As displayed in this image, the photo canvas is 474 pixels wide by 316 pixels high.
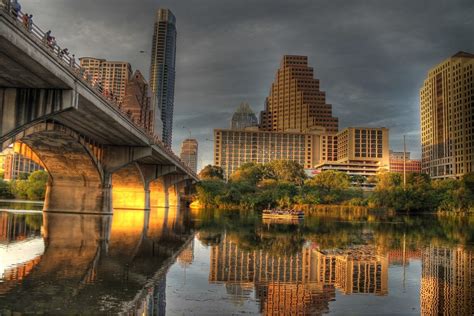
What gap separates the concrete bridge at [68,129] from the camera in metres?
22.4

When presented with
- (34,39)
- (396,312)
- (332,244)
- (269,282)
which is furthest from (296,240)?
(34,39)

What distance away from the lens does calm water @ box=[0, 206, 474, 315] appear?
12.6 m

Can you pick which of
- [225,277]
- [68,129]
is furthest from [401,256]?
[68,129]

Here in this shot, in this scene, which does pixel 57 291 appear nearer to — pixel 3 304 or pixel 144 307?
pixel 3 304

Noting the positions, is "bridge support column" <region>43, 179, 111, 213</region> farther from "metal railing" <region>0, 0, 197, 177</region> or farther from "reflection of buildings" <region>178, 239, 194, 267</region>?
"reflection of buildings" <region>178, 239, 194, 267</region>

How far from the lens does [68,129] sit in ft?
138

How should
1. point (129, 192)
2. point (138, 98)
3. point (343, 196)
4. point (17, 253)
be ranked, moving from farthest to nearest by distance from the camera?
point (138, 98), point (343, 196), point (129, 192), point (17, 253)

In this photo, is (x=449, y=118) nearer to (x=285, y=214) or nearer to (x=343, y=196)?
(x=343, y=196)

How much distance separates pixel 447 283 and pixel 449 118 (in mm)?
176423

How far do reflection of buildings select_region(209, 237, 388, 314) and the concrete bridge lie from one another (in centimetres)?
1379

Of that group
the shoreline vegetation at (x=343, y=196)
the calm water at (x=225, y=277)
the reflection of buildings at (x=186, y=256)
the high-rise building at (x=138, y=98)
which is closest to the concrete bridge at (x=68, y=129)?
the calm water at (x=225, y=277)

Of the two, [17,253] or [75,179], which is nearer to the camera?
[17,253]

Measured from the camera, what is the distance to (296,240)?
32469 millimetres

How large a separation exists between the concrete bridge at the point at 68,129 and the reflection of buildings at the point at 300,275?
13.8 meters
